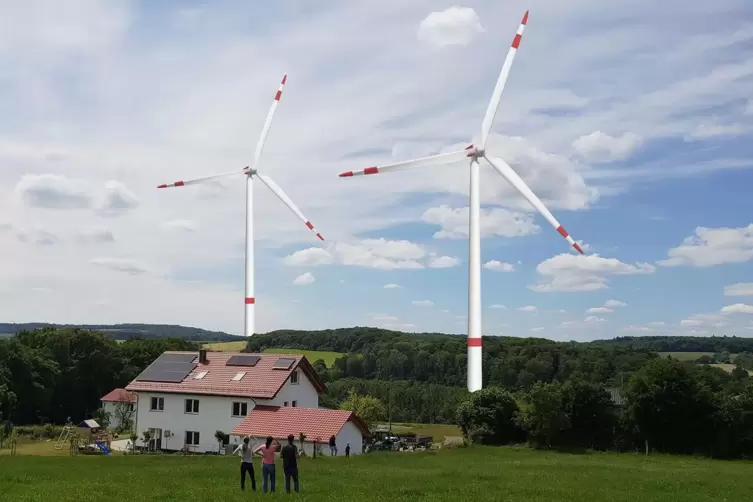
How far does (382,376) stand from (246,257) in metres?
52.8

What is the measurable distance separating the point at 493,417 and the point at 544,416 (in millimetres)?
3919

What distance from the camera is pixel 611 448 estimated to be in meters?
47.8

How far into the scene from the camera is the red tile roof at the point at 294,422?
4512cm

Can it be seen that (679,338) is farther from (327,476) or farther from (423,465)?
(327,476)

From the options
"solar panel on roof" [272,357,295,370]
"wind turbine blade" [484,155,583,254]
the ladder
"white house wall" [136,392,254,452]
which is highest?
"wind turbine blade" [484,155,583,254]

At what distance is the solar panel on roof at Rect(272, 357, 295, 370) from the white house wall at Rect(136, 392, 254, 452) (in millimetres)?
3419

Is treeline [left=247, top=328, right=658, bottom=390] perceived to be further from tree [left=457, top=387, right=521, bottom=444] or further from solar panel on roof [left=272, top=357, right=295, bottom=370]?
tree [left=457, top=387, right=521, bottom=444]

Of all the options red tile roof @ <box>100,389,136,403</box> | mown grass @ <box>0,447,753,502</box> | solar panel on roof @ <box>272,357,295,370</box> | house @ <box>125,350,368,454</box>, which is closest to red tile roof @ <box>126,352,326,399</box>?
house @ <box>125,350,368,454</box>

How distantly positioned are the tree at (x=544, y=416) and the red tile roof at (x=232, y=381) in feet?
55.2

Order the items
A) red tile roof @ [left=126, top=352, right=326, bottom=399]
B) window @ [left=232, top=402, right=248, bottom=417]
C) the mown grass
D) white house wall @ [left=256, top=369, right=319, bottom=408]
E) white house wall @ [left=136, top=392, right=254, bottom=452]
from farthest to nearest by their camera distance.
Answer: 1. white house wall @ [left=136, top=392, right=254, bottom=452]
2. white house wall @ [left=256, top=369, right=319, bottom=408]
3. window @ [left=232, top=402, right=248, bottom=417]
4. red tile roof @ [left=126, top=352, right=326, bottom=399]
5. the mown grass

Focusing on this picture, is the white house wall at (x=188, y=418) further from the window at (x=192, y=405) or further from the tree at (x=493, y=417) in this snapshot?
the tree at (x=493, y=417)

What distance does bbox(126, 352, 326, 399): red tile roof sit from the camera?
167 ft

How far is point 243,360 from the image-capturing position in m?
54.8

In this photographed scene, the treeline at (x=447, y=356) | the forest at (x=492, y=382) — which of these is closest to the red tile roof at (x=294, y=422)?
the forest at (x=492, y=382)
